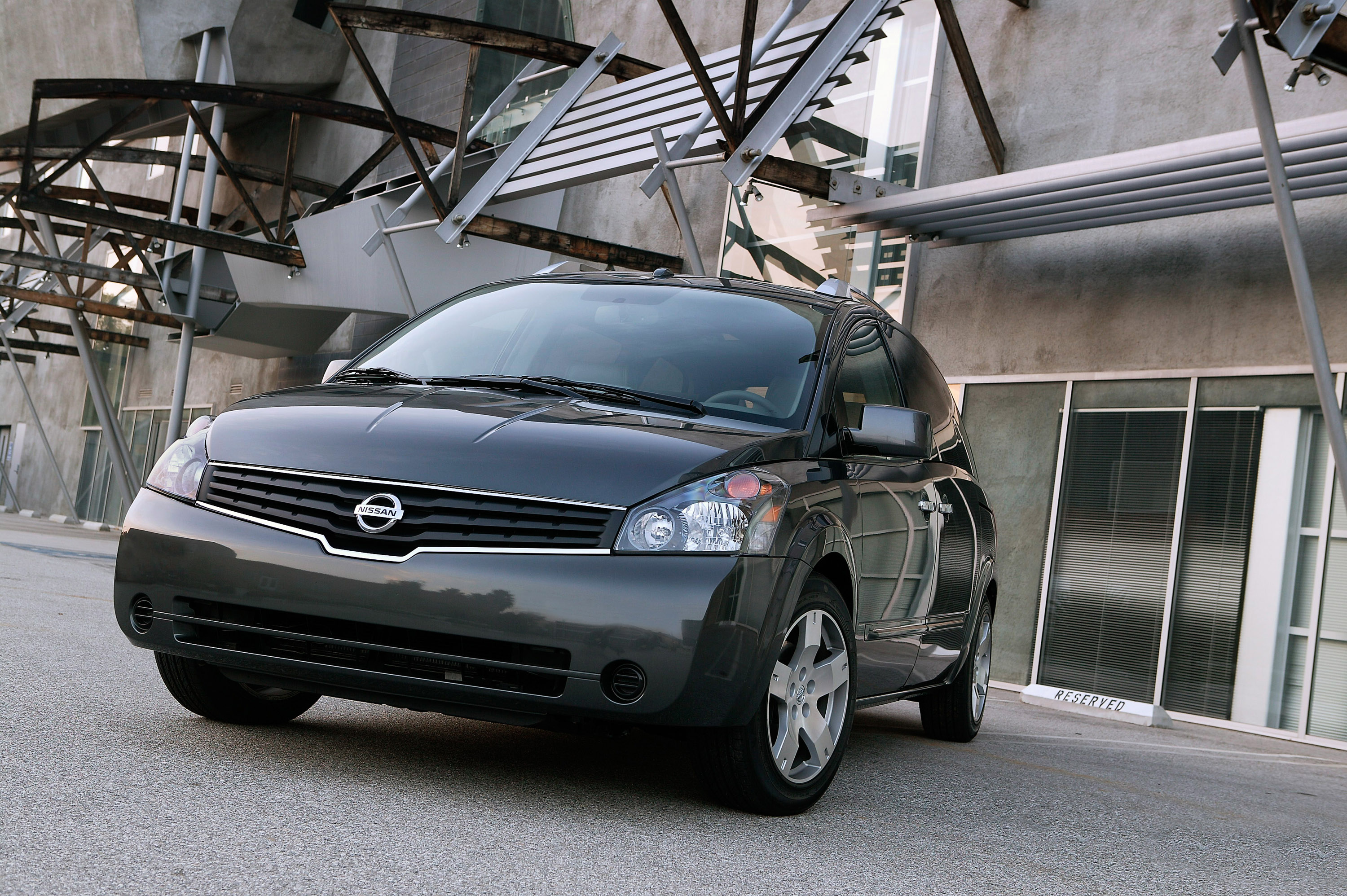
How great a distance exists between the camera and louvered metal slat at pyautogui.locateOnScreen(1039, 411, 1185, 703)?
416 inches

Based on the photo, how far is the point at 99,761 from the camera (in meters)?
3.72

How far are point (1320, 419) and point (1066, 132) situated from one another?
145 inches

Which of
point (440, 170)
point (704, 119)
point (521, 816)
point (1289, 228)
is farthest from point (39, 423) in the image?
point (521, 816)

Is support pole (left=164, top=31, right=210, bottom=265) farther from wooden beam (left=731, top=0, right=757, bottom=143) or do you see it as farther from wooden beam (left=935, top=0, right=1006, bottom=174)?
wooden beam (left=935, top=0, right=1006, bottom=174)

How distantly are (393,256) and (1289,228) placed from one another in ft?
35.3

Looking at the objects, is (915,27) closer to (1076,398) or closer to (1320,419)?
(1076,398)

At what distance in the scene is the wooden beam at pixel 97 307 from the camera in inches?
785

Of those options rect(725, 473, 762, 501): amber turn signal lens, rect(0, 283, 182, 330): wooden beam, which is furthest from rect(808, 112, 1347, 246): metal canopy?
rect(0, 283, 182, 330): wooden beam

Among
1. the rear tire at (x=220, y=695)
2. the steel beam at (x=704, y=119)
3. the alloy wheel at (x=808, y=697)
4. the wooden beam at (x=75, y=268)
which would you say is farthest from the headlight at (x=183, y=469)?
the wooden beam at (x=75, y=268)

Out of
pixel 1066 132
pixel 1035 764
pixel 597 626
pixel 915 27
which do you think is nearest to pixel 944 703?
pixel 1035 764

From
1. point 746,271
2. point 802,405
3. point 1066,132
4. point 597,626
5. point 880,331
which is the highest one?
point 1066,132

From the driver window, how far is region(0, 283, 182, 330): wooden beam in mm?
16686

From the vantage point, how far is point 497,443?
3.79 metres

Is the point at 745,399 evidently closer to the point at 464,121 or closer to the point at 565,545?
the point at 565,545
